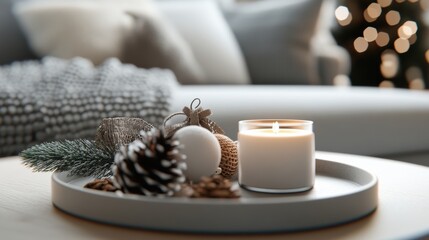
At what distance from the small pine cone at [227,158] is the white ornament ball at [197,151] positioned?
2.8 inches

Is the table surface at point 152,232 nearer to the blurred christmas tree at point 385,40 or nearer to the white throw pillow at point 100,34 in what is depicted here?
the white throw pillow at point 100,34

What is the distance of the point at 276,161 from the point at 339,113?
3.20ft

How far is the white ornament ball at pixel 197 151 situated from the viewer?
0.74 m

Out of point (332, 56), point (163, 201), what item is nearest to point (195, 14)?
point (332, 56)

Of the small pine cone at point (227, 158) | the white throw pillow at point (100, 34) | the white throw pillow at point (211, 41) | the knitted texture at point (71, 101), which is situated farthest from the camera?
the white throw pillow at point (211, 41)

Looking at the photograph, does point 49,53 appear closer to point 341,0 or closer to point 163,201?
point 163,201

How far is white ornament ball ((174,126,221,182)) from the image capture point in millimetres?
739

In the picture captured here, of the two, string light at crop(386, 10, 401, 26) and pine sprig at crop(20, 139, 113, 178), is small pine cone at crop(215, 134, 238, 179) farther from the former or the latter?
string light at crop(386, 10, 401, 26)

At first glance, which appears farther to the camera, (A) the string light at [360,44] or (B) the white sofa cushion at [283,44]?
(A) the string light at [360,44]

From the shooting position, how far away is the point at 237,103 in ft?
5.27

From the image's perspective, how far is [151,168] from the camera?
63 centimetres

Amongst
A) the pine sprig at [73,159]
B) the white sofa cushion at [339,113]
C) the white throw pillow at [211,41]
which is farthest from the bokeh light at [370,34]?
the pine sprig at [73,159]

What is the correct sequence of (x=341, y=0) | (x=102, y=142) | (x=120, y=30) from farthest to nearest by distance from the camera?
(x=341, y=0), (x=120, y=30), (x=102, y=142)

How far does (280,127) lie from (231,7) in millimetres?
1745
